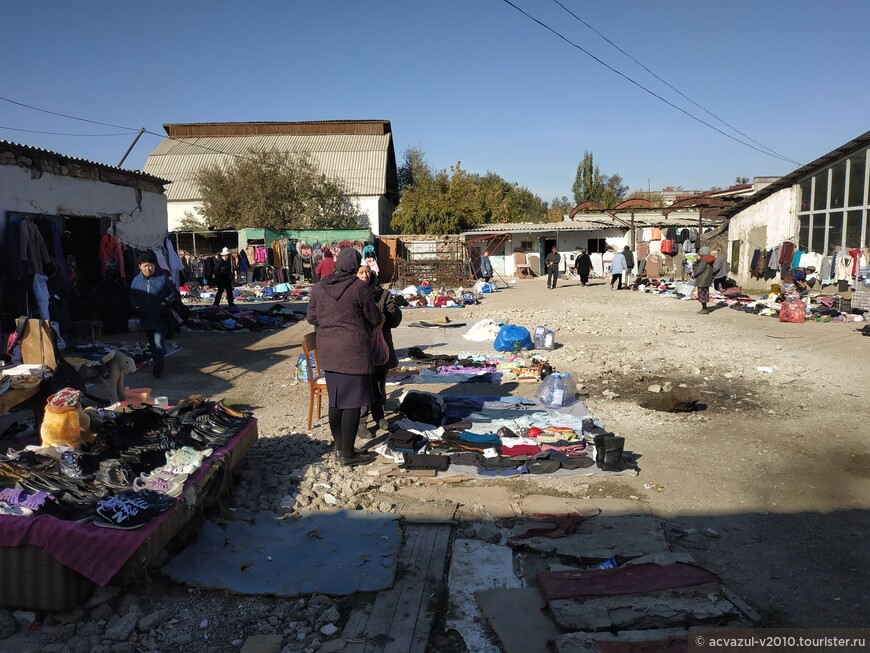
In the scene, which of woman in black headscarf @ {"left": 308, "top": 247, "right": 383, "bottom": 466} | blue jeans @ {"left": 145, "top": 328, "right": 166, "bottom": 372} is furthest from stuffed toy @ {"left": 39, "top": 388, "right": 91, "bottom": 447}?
blue jeans @ {"left": 145, "top": 328, "right": 166, "bottom": 372}

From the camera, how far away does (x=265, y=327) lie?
583 inches

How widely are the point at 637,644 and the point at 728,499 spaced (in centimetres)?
238

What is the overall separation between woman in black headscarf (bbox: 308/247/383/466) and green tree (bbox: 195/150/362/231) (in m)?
29.5

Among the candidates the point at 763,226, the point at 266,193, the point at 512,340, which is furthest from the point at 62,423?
the point at 266,193

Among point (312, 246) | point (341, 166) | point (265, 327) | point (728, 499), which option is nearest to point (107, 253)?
point (265, 327)

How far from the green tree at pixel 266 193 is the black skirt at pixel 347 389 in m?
29.6

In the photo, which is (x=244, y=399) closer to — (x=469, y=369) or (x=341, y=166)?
(x=469, y=369)

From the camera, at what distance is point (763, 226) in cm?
2152

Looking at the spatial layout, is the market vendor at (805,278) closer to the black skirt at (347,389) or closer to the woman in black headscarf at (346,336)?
the woman in black headscarf at (346,336)

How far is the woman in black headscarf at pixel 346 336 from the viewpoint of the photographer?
5.30 m

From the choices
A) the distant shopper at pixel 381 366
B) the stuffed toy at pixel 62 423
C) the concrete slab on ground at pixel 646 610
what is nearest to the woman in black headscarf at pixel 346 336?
the distant shopper at pixel 381 366

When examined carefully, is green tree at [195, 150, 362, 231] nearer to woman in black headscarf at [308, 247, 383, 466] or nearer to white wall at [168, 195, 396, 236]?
white wall at [168, 195, 396, 236]

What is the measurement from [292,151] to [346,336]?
121 feet

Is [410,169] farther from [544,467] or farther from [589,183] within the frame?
[544,467]
